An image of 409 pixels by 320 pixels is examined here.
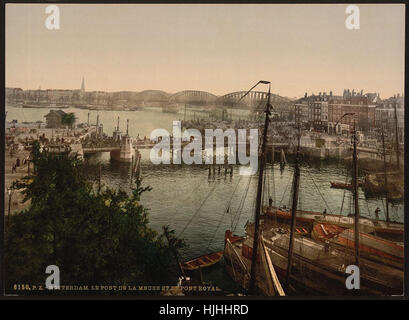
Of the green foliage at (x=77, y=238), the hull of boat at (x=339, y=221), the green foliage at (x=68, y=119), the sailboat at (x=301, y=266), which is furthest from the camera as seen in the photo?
the green foliage at (x=68, y=119)

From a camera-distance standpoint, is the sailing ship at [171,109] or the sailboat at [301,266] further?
the sailing ship at [171,109]

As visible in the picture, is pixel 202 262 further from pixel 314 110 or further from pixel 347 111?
pixel 347 111

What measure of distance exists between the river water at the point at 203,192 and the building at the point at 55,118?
0.06 m

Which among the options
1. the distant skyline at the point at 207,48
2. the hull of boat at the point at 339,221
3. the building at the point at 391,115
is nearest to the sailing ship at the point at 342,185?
the hull of boat at the point at 339,221

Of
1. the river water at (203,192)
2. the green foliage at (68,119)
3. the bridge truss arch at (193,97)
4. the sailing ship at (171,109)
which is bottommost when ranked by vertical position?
the river water at (203,192)

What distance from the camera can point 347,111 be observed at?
Result: 16.0ft

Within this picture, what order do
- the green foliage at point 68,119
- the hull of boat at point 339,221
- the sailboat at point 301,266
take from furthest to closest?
the green foliage at point 68,119, the hull of boat at point 339,221, the sailboat at point 301,266

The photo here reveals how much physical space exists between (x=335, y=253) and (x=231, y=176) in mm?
1553

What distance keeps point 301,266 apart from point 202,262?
3.90 ft

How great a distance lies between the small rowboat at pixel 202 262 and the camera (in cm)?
471

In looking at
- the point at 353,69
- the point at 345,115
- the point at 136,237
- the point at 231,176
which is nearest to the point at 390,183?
the point at 345,115

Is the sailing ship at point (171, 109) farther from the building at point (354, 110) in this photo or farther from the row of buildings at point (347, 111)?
the building at point (354, 110)

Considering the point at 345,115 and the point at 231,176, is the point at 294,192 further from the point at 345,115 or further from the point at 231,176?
the point at 345,115

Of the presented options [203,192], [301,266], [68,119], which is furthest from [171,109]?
[301,266]
